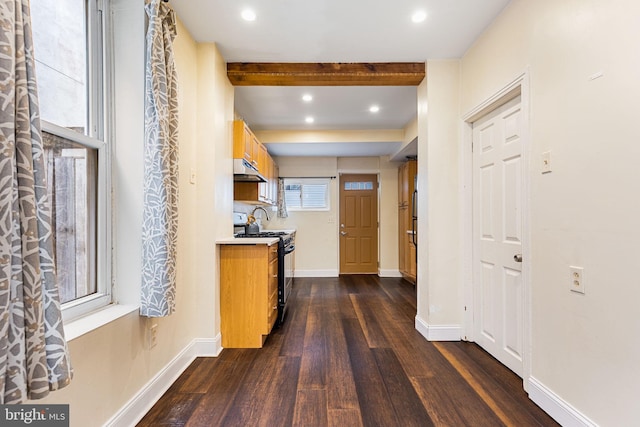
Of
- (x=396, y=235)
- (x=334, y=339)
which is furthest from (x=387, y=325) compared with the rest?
(x=396, y=235)

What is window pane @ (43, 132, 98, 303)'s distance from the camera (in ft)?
4.53

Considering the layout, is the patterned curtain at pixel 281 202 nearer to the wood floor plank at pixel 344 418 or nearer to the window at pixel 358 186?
the window at pixel 358 186

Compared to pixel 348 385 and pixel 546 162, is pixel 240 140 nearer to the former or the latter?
pixel 348 385

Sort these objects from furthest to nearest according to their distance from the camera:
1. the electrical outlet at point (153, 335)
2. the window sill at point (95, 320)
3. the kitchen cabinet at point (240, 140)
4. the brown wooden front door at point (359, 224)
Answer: the brown wooden front door at point (359, 224), the kitchen cabinet at point (240, 140), the electrical outlet at point (153, 335), the window sill at point (95, 320)

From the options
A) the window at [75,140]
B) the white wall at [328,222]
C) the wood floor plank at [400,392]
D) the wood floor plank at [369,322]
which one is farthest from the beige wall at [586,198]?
the white wall at [328,222]

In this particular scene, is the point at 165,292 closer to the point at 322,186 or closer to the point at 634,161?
the point at 634,161

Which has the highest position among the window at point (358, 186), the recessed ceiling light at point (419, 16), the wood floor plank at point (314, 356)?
the recessed ceiling light at point (419, 16)

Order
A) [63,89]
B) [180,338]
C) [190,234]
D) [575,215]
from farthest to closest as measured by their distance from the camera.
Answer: [190,234] < [180,338] < [575,215] < [63,89]

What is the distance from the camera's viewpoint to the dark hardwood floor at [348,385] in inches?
65.6

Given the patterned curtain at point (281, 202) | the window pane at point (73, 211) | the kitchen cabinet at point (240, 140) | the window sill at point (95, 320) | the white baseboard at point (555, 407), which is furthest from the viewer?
the patterned curtain at point (281, 202)

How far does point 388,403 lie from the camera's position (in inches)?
70.7

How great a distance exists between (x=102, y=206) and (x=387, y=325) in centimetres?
272

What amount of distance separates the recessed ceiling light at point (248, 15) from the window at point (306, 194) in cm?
384

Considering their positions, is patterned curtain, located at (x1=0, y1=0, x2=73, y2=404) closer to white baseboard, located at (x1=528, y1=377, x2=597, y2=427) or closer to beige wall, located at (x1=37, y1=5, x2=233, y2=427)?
beige wall, located at (x1=37, y1=5, x2=233, y2=427)
